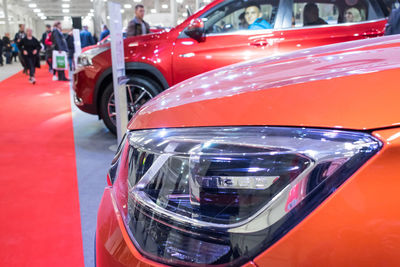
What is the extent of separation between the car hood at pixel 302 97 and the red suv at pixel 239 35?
2.88 meters

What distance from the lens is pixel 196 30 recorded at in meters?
3.89

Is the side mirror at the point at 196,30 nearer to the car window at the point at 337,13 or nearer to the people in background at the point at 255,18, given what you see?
the people in background at the point at 255,18

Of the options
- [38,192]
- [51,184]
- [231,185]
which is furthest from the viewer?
[51,184]

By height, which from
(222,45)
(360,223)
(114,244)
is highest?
(222,45)

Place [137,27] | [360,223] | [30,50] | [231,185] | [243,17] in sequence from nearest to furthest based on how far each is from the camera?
[360,223] → [231,185] → [243,17] → [137,27] → [30,50]

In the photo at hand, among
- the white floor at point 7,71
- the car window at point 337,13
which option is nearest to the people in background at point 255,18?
the car window at point 337,13

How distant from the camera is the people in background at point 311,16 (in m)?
3.99

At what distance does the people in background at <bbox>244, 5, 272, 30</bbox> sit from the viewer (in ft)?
13.1

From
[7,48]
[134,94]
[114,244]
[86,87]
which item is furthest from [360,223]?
[7,48]

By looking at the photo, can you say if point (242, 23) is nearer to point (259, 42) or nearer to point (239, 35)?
point (239, 35)

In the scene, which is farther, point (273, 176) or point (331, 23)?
point (331, 23)

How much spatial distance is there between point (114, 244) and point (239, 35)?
134 inches

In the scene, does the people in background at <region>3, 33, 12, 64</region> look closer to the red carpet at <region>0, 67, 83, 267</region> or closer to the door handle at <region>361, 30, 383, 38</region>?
the red carpet at <region>0, 67, 83, 267</region>

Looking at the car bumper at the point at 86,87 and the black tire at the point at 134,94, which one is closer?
the black tire at the point at 134,94
